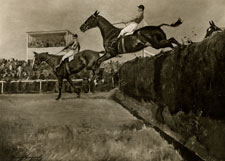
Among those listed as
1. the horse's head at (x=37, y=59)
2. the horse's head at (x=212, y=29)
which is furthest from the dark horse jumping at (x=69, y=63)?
the horse's head at (x=212, y=29)

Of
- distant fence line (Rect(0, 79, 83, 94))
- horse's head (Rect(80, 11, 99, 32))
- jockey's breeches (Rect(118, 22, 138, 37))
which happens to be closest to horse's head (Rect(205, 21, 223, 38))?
jockey's breeches (Rect(118, 22, 138, 37))

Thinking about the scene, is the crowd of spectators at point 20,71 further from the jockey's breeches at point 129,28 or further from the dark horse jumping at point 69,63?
the jockey's breeches at point 129,28

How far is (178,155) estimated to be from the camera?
12.4 feet

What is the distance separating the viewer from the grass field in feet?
12.9

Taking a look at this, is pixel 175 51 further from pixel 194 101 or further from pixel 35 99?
pixel 35 99

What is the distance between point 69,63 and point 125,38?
977 mm

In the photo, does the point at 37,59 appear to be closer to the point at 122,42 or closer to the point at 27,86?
the point at 27,86

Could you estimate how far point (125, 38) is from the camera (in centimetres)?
457

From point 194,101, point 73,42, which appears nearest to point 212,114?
point 194,101

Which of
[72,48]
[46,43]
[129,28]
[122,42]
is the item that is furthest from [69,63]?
[129,28]

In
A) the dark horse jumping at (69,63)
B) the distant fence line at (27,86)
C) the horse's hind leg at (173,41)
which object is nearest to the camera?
the horse's hind leg at (173,41)

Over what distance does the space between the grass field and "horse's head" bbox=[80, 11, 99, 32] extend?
107 cm

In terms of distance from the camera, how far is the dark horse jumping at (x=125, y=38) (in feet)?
14.1

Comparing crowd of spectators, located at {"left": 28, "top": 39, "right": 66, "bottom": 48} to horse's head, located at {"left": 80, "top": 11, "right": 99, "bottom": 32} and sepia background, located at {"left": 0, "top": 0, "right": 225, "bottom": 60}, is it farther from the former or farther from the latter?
horse's head, located at {"left": 80, "top": 11, "right": 99, "bottom": 32}
